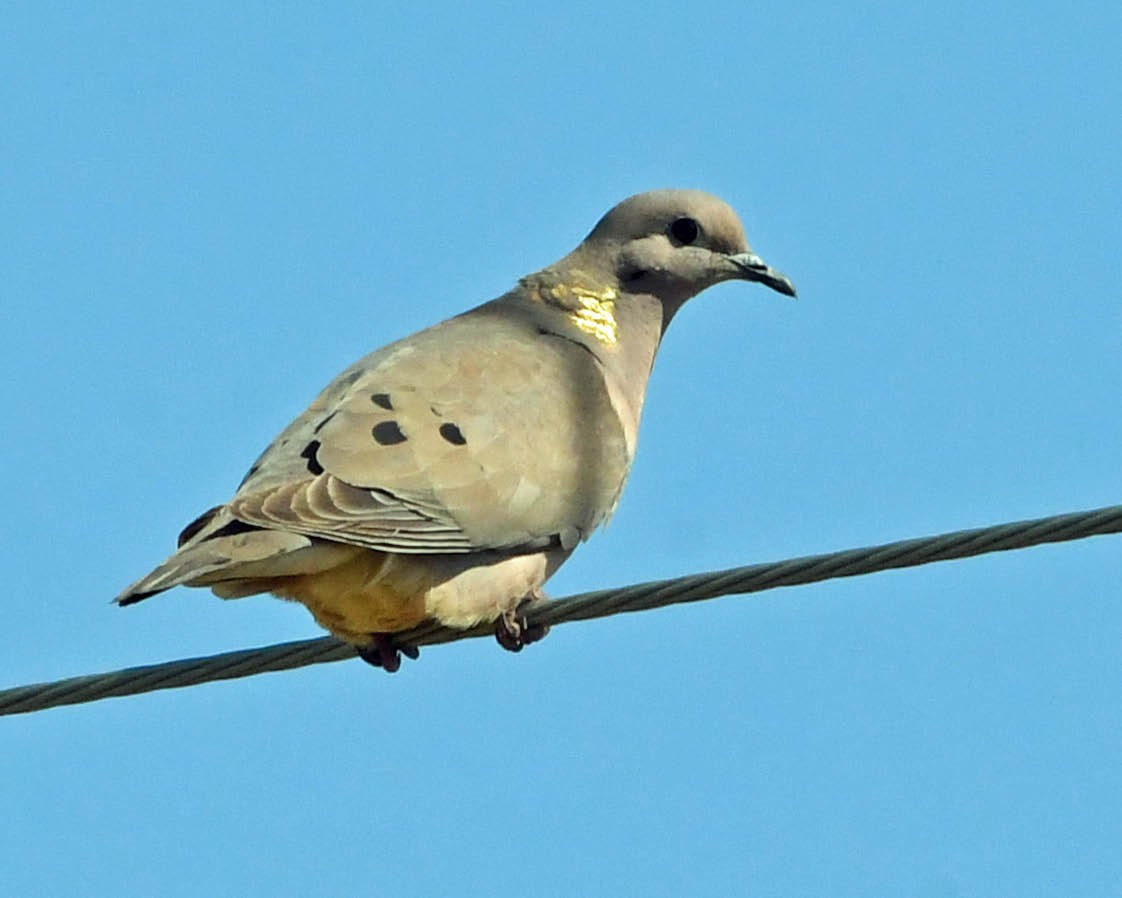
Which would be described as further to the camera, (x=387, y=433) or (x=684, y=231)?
(x=684, y=231)

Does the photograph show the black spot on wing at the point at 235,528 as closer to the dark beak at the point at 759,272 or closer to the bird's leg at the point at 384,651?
the bird's leg at the point at 384,651

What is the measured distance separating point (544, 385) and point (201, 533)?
1.58 m

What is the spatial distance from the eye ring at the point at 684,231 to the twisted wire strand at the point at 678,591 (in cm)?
264

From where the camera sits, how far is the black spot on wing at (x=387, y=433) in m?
6.02

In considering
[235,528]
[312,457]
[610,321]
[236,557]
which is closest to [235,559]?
[236,557]

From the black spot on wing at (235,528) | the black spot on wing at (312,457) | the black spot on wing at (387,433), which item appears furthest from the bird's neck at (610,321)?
the black spot on wing at (235,528)

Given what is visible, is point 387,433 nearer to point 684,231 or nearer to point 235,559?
point 235,559

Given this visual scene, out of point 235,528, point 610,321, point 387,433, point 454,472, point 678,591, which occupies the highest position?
point 610,321

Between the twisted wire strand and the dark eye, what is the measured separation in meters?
2.64

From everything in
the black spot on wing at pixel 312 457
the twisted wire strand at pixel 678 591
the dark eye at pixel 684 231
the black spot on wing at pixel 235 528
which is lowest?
the twisted wire strand at pixel 678 591

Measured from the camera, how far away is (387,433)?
6.06m

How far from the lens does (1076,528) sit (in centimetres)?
434

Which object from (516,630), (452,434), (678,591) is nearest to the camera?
(678,591)

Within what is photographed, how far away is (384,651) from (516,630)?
1.23ft
